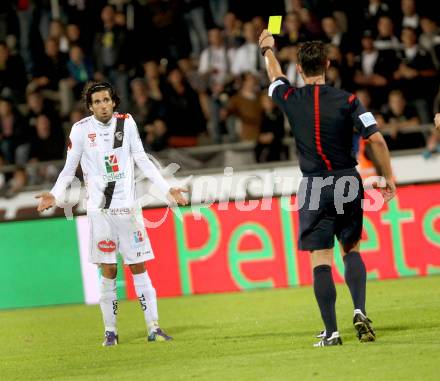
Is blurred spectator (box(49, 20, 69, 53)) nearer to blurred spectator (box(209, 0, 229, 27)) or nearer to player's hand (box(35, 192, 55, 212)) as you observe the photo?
blurred spectator (box(209, 0, 229, 27))

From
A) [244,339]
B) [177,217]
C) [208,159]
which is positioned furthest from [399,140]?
[244,339]

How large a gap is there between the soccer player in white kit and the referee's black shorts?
5.29 feet

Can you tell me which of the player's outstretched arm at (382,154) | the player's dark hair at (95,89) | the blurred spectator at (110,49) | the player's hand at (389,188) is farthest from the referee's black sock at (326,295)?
the blurred spectator at (110,49)

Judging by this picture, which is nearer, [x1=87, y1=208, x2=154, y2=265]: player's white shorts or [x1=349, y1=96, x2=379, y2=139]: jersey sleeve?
[x1=349, y1=96, x2=379, y2=139]: jersey sleeve

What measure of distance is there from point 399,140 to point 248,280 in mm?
3911

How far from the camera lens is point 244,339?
372 inches

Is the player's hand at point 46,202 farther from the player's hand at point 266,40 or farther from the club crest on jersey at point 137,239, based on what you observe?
the player's hand at point 266,40

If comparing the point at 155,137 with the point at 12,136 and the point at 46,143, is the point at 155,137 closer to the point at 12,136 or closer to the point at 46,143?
the point at 46,143

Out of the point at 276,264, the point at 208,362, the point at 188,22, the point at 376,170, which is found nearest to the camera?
the point at 208,362

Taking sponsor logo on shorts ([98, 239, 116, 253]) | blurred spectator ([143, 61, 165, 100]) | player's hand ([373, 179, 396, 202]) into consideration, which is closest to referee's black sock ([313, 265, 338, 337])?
player's hand ([373, 179, 396, 202])

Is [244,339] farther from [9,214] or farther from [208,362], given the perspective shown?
[9,214]

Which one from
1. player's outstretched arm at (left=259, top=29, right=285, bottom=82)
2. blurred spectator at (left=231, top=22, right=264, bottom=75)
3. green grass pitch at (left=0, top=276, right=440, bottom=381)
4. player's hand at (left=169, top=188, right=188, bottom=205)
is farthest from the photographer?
blurred spectator at (left=231, top=22, right=264, bottom=75)

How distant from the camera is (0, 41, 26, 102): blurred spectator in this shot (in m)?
19.5

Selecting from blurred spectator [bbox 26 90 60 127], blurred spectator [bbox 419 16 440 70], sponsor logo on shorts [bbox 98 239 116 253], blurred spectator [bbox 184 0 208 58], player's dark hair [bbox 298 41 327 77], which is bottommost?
sponsor logo on shorts [bbox 98 239 116 253]
